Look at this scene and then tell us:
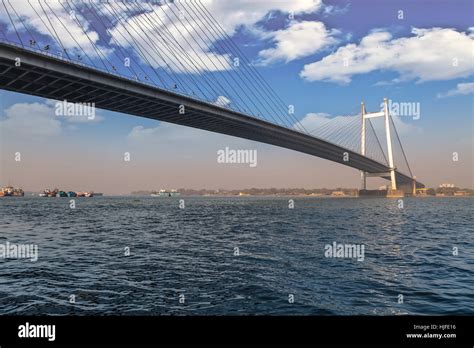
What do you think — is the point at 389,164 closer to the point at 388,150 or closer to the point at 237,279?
the point at 388,150

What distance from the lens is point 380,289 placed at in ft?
35.3

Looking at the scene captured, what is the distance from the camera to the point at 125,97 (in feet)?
191

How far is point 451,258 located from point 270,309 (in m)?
11.5
